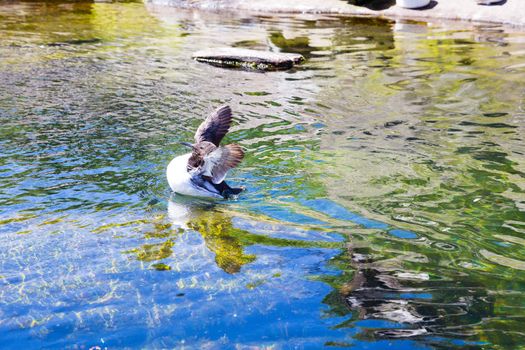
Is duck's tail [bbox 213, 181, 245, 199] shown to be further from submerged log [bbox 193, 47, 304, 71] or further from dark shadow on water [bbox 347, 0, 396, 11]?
dark shadow on water [bbox 347, 0, 396, 11]

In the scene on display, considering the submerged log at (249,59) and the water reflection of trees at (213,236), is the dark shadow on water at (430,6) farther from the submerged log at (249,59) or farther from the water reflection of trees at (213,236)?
the water reflection of trees at (213,236)

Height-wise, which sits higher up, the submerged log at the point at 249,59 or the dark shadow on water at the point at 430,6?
the dark shadow on water at the point at 430,6

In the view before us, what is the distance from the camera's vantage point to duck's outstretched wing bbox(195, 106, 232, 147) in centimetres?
602

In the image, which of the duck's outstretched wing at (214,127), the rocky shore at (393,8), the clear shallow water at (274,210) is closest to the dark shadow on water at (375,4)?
the rocky shore at (393,8)

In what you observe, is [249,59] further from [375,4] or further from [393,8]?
[375,4]

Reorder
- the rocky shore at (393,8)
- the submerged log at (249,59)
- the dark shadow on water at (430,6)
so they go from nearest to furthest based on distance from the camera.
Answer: the submerged log at (249,59)
the rocky shore at (393,8)
the dark shadow on water at (430,6)

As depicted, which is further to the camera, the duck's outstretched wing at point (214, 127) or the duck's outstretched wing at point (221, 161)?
the duck's outstretched wing at point (214, 127)

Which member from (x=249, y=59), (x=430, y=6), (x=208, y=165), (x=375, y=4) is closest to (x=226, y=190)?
(x=208, y=165)

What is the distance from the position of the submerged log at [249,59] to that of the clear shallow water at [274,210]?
383 mm

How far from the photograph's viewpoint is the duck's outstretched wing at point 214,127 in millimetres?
6016

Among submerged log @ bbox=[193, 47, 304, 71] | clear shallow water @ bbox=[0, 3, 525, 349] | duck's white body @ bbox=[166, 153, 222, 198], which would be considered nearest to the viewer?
clear shallow water @ bbox=[0, 3, 525, 349]

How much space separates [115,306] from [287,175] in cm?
296

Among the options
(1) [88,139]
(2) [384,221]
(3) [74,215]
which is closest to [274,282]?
(2) [384,221]

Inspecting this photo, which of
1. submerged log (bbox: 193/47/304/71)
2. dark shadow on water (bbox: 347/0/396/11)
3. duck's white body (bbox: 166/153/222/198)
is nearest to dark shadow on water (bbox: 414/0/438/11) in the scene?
dark shadow on water (bbox: 347/0/396/11)
